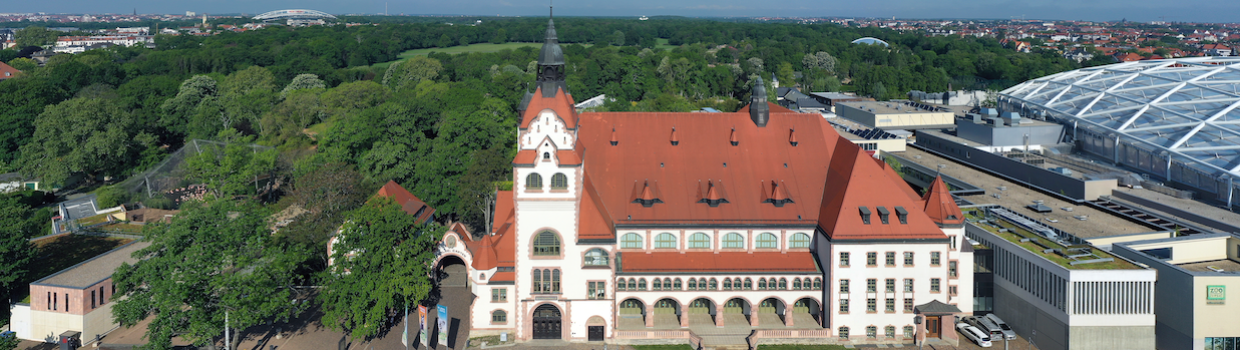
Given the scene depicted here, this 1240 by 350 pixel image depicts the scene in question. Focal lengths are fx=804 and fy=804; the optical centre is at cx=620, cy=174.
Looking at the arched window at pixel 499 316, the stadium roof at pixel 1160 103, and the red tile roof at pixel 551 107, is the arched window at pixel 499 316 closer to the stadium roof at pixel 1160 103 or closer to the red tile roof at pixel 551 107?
the red tile roof at pixel 551 107

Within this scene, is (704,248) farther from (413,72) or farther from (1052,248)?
(413,72)

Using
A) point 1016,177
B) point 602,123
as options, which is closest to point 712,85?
point 1016,177

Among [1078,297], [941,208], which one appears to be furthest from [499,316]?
[1078,297]

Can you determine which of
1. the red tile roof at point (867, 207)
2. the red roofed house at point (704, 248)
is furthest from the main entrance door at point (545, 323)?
the red tile roof at point (867, 207)

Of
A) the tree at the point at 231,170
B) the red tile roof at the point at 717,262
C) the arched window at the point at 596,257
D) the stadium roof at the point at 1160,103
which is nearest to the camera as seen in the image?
the arched window at the point at 596,257

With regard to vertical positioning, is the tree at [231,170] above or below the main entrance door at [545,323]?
above

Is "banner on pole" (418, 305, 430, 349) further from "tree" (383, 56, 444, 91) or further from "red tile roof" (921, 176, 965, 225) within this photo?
"tree" (383, 56, 444, 91)

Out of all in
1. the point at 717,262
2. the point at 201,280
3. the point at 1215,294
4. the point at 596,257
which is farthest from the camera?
the point at 717,262

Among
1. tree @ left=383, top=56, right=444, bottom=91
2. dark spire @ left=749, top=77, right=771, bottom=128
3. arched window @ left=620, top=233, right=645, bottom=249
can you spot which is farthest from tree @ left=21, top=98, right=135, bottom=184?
dark spire @ left=749, top=77, right=771, bottom=128
